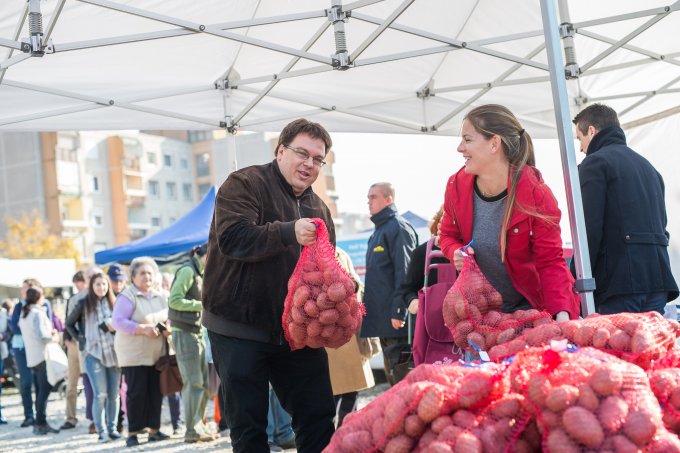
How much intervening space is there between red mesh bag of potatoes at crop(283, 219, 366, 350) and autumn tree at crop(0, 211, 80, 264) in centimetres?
5003

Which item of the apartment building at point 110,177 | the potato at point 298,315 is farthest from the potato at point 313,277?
the apartment building at point 110,177

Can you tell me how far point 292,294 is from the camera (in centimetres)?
372

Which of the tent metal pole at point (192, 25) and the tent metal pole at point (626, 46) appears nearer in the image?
the tent metal pole at point (192, 25)

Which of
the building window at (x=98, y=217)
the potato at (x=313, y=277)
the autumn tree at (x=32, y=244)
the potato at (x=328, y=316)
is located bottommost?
the potato at (x=328, y=316)

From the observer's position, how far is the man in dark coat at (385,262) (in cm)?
672

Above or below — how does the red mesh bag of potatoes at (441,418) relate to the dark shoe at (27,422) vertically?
above

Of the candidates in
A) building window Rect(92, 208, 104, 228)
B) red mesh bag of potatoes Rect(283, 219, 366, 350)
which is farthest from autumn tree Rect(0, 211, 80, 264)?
red mesh bag of potatoes Rect(283, 219, 366, 350)

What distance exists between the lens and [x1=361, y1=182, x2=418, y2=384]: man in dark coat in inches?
265

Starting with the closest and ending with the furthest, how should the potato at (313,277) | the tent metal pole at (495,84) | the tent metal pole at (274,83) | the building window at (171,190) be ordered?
the potato at (313,277) < the tent metal pole at (274,83) < the tent metal pole at (495,84) < the building window at (171,190)

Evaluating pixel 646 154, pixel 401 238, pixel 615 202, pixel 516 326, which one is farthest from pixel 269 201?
pixel 646 154

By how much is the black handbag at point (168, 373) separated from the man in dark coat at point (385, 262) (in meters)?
2.76

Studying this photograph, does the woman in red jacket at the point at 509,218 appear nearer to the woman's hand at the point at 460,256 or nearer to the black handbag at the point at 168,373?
the woman's hand at the point at 460,256

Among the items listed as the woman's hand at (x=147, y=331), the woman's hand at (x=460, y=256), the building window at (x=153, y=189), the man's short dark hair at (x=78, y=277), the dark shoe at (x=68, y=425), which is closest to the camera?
the woman's hand at (x=460, y=256)

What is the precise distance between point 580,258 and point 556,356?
1.57 meters
